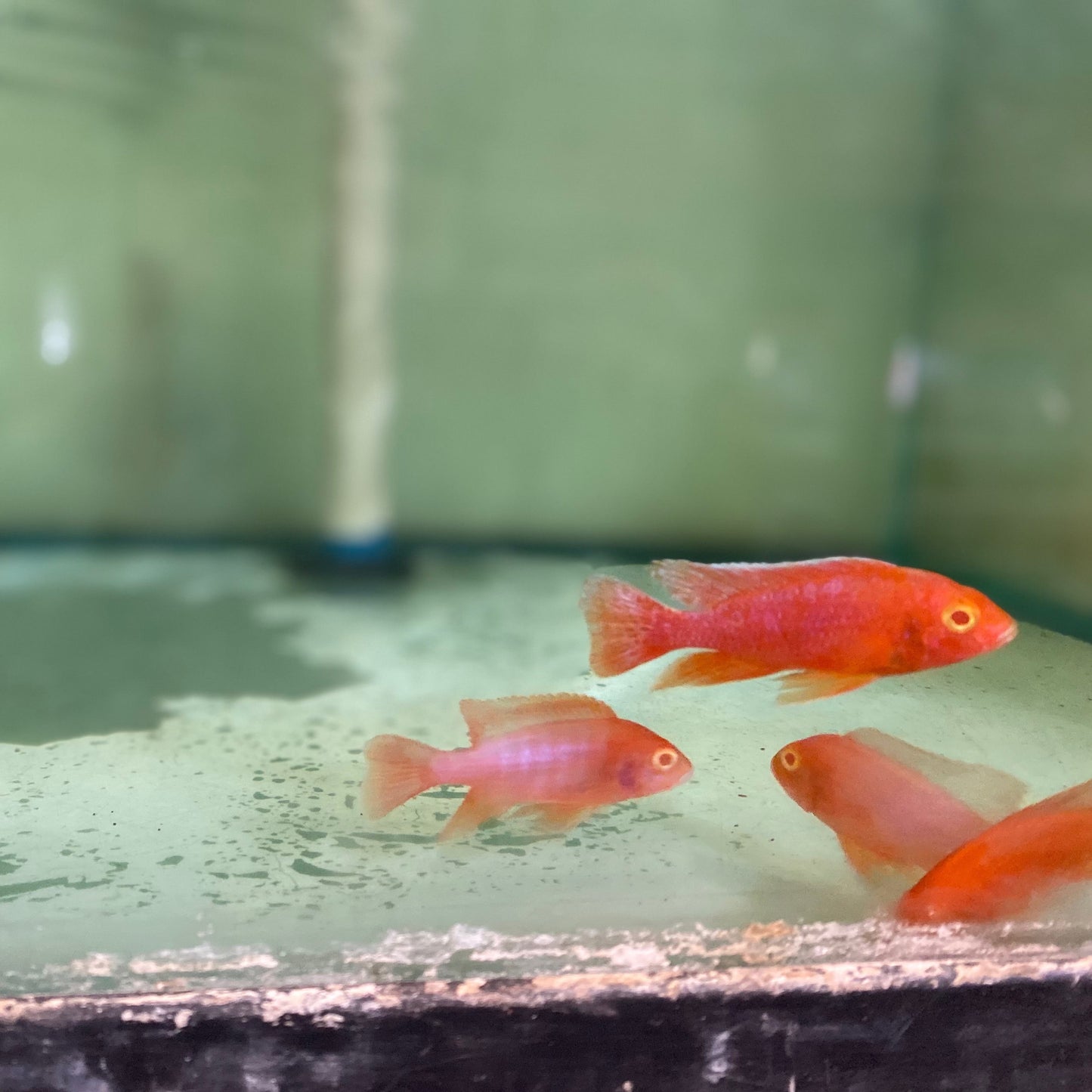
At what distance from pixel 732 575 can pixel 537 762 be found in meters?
0.20

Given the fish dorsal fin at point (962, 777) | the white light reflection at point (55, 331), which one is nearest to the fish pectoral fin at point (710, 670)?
the fish dorsal fin at point (962, 777)

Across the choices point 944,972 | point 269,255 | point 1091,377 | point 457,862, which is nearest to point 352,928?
point 457,862

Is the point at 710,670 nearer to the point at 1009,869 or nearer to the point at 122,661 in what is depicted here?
the point at 1009,869

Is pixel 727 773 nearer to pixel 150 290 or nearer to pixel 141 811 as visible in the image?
pixel 141 811

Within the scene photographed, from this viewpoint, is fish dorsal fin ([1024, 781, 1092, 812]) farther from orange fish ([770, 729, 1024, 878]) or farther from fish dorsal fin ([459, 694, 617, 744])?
fish dorsal fin ([459, 694, 617, 744])

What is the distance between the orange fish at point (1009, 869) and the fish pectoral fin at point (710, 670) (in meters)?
0.18

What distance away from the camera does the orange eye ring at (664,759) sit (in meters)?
0.64

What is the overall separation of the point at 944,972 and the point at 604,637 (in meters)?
0.33

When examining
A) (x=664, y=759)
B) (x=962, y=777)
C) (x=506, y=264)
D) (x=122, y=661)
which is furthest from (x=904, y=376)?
(x=664, y=759)

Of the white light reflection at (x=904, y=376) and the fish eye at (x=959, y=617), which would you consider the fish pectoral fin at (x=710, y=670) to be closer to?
the fish eye at (x=959, y=617)

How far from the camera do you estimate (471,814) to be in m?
0.68

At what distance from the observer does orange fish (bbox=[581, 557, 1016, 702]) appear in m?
0.60

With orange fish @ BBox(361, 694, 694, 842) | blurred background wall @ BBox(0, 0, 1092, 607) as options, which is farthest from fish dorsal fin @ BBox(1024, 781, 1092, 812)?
blurred background wall @ BBox(0, 0, 1092, 607)

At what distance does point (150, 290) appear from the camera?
329cm
